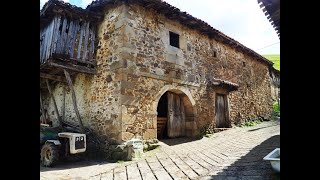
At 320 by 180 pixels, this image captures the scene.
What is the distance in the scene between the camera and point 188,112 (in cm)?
902

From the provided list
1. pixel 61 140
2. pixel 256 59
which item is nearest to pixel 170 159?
pixel 61 140

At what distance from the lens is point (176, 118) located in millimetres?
8734

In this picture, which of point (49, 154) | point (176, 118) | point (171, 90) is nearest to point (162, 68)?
point (171, 90)

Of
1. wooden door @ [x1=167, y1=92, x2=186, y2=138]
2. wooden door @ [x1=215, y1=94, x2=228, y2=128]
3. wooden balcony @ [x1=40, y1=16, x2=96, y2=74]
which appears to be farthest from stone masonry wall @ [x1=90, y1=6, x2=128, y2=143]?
wooden door @ [x1=215, y1=94, x2=228, y2=128]

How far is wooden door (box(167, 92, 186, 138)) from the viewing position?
8523mm

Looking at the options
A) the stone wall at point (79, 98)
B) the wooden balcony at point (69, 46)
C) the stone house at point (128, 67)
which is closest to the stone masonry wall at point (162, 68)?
the stone house at point (128, 67)

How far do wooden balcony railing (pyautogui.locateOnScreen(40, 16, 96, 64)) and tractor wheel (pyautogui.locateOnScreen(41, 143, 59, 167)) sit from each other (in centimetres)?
243

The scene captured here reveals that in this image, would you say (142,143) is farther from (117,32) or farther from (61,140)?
(117,32)

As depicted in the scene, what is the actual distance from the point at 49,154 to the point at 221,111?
24.4ft

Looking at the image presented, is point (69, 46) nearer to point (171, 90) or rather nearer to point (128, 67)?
point (128, 67)

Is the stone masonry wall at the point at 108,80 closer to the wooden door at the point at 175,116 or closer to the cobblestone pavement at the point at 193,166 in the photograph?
the cobblestone pavement at the point at 193,166

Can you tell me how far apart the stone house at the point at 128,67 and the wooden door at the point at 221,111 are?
508mm

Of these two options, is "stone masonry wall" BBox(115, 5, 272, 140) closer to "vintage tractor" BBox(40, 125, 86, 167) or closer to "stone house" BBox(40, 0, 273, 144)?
"stone house" BBox(40, 0, 273, 144)
